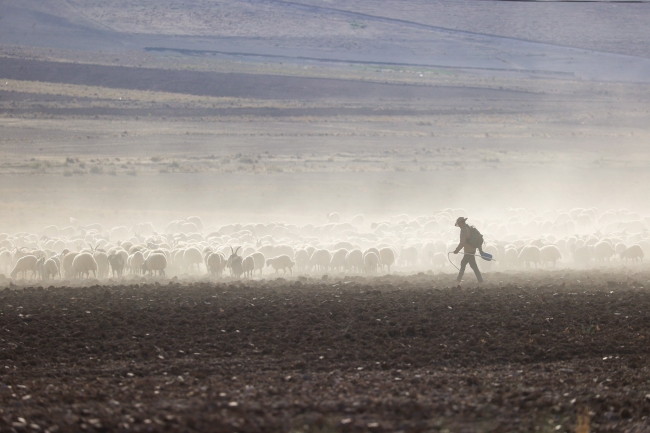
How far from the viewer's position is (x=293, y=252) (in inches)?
789

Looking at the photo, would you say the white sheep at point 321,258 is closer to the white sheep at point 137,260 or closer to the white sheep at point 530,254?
the white sheep at point 137,260

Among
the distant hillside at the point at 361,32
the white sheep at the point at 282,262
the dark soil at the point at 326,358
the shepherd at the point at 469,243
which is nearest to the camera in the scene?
the dark soil at the point at 326,358

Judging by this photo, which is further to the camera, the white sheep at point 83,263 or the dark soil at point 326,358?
the white sheep at point 83,263

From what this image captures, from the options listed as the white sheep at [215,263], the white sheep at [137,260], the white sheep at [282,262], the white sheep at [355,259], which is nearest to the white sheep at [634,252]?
the white sheep at [355,259]

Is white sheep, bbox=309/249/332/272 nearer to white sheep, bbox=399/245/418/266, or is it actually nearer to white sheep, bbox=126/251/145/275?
white sheep, bbox=399/245/418/266

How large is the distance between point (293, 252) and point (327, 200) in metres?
18.5

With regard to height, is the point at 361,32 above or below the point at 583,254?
above

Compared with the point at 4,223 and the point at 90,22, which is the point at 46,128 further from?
the point at 90,22

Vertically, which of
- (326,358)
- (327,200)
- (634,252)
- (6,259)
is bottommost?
(326,358)

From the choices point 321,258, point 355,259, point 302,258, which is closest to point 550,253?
point 355,259

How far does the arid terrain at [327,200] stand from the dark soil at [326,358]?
5 cm

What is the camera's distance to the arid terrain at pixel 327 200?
7793 mm

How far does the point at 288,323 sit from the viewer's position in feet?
35.6

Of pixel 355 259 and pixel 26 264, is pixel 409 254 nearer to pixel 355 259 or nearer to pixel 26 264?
pixel 355 259
